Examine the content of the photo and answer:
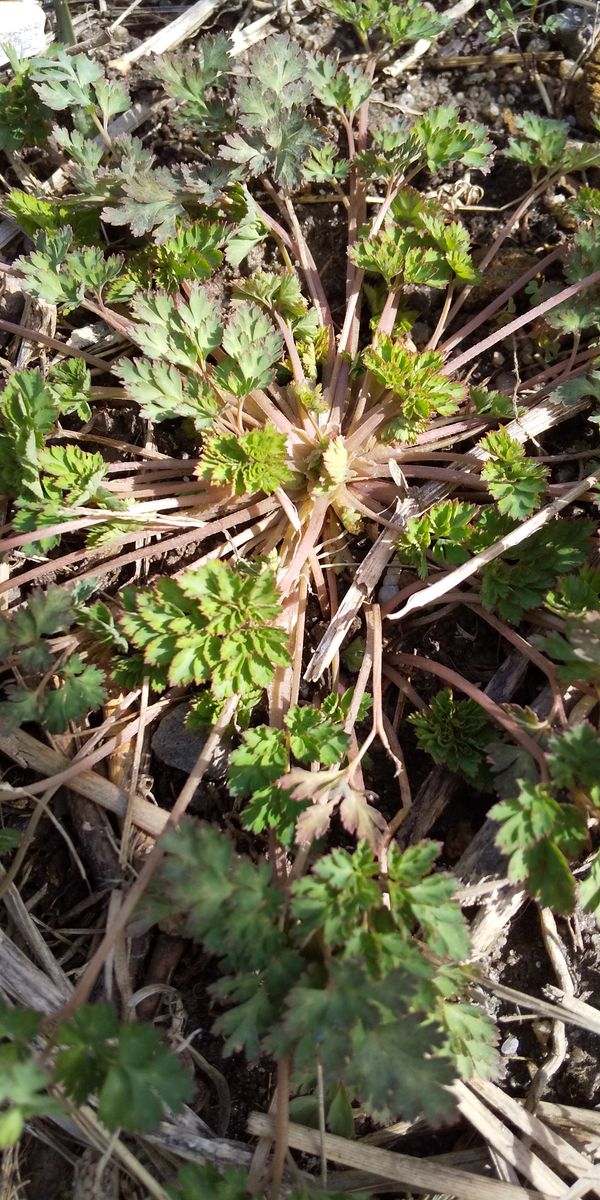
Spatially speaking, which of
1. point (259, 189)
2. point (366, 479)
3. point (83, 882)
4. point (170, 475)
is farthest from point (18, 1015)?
point (259, 189)

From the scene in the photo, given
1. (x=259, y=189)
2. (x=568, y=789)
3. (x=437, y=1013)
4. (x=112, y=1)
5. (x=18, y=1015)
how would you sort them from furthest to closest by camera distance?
(x=112, y=1) < (x=259, y=189) < (x=568, y=789) < (x=437, y=1013) < (x=18, y=1015)

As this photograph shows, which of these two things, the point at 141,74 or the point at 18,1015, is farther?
the point at 141,74

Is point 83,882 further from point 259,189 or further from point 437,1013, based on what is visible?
point 259,189

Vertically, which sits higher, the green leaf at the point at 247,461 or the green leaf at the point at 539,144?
the green leaf at the point at 539,144

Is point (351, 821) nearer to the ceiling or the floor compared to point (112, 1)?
nearer to the floor

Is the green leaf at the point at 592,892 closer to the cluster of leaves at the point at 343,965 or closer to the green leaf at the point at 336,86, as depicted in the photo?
the cluster of leaves at the point at 343,965

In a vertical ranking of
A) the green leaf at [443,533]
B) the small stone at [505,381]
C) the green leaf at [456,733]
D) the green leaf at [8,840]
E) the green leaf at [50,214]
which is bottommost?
the green leaf at [456,733]

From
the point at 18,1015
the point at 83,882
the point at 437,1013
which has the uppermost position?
the point at 18,1015

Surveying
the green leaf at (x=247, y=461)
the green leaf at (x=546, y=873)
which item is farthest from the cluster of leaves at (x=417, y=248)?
the green leaf at (x=546, y=873)
